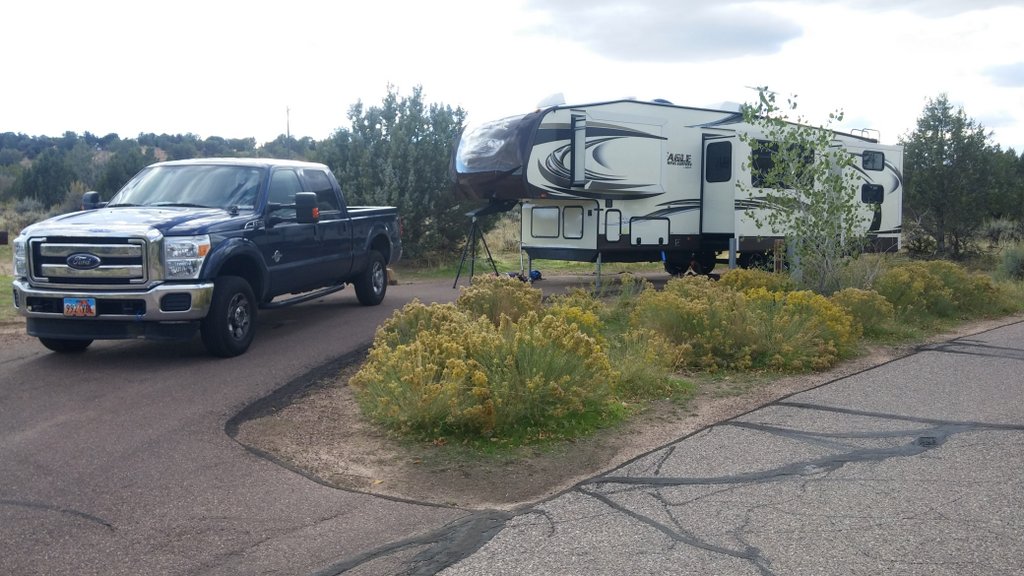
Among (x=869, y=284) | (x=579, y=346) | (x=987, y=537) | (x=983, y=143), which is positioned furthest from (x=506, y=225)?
(x=987, y=537)

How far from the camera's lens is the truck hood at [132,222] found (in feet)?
29.5

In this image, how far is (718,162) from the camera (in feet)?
55.8

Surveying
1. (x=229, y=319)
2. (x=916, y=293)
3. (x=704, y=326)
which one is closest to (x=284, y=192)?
(x=229, y=319)

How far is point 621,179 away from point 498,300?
6172 millimetres

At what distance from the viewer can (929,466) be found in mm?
6047

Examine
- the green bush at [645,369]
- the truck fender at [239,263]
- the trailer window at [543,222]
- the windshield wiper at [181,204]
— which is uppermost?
the windshield wiper at [181,204]

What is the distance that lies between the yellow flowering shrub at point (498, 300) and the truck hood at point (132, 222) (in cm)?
271

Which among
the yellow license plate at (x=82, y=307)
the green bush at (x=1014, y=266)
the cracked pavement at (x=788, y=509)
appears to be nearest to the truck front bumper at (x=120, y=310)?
the yellow license plate at (x=82, y=307)

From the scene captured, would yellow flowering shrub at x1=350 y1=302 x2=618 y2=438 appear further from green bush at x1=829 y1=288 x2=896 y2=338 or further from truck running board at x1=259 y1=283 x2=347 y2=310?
green bush at x1=829 y1=288 x2=896 y2=338

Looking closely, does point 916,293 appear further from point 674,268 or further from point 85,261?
point 85,261

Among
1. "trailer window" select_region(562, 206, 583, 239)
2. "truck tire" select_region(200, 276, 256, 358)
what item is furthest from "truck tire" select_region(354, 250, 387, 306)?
"trailer window" select_region(562, 206, 583, 239)

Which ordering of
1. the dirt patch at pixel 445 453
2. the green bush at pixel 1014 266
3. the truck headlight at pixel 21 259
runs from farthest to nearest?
1. the green bush at pixel 1014 266
2. the truck headlight at pixel 21 259
3. the dirt patch at pixel 445 453

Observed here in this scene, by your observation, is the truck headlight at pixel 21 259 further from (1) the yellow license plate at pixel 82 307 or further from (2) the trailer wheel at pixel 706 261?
(2) the trailer wheel at pixel 706 261

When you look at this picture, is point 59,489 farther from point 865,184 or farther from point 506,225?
point 506,225
